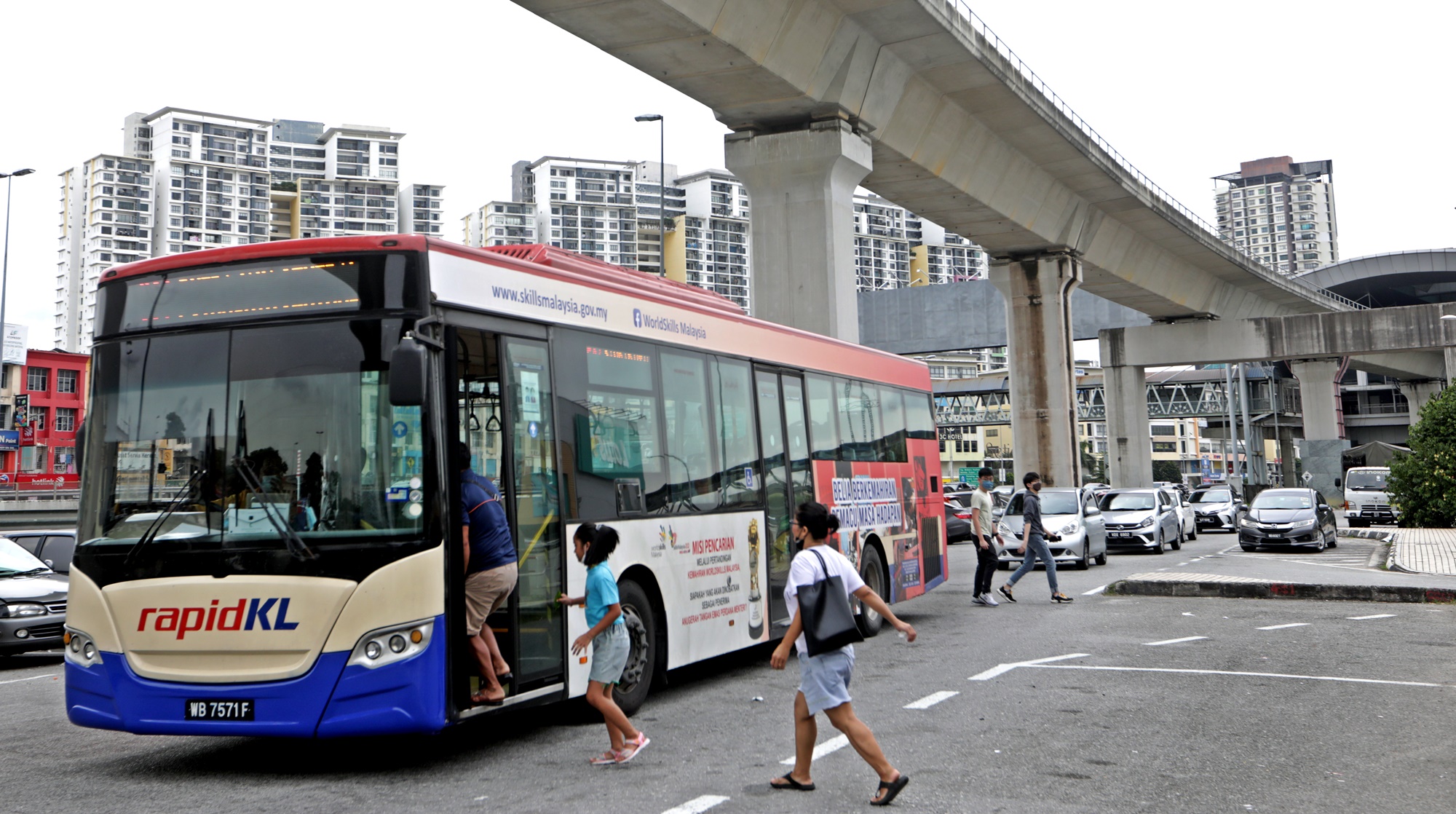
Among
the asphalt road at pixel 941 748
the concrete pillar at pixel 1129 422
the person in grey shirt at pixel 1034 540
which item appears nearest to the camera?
the asphalt road at pixel 941 748

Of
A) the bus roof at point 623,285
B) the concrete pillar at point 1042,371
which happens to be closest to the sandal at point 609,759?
the bus roof at point 623,285

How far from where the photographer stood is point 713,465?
33.2ft

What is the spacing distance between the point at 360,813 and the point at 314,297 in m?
2.93

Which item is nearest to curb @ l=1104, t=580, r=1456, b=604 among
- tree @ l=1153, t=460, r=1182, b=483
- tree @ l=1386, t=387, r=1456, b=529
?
tree @ l=1386, t=387, r=1456, b=529

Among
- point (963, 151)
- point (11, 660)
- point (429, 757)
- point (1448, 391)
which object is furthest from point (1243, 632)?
point (1448, 391)

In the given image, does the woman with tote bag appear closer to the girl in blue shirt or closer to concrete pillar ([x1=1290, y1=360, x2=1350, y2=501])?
the girl in blue shirt

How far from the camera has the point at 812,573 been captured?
6.25 meters

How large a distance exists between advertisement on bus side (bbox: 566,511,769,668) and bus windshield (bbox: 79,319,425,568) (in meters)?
1.62

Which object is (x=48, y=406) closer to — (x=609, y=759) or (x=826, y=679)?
(x=609, y=759)

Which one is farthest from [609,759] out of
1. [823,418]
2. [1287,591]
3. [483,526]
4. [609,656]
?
[1287,591]

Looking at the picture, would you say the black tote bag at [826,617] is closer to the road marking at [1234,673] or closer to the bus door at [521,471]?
the bus door at [521,471]

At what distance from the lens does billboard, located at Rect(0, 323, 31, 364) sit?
245 feet

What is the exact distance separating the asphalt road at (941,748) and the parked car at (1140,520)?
16030mm

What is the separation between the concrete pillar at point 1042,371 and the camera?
36531 millimetres
